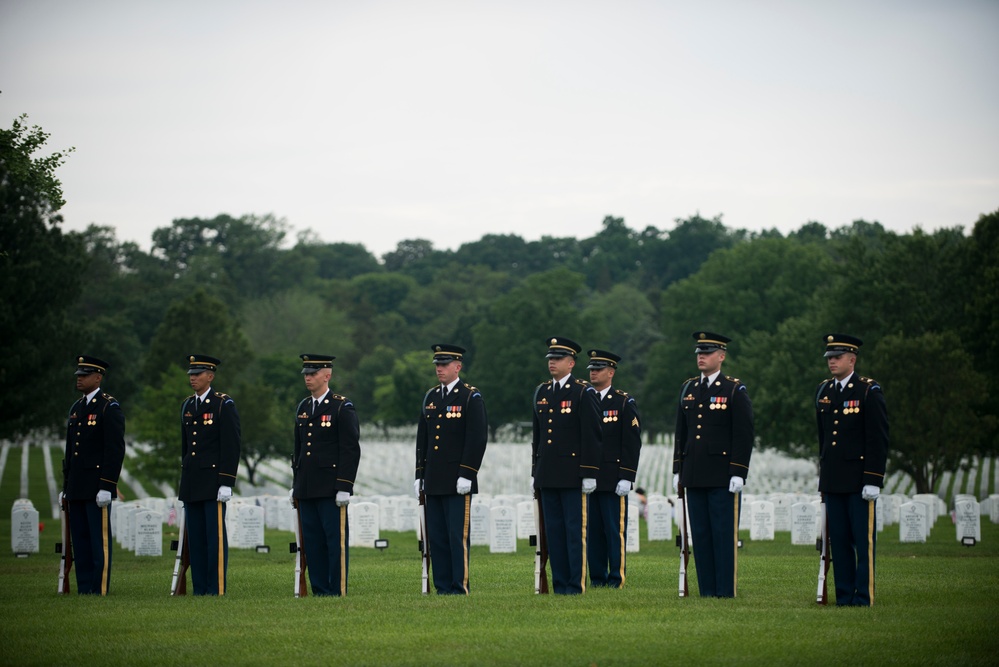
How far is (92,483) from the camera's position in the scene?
13883 mm

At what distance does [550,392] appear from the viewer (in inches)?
Answer: 527

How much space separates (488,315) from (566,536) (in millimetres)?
73702

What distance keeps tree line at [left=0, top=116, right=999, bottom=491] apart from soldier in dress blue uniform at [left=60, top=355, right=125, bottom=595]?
558 cm

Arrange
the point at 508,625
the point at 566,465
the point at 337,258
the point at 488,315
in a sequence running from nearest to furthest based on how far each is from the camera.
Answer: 1. the point at 508,625
2. the point at 566,465
3. the point at 488,315
4. the point at 337,258

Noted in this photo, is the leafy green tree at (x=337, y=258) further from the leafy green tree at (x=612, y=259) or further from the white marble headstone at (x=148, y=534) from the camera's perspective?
the white marble headstone at (x=148, y=534)

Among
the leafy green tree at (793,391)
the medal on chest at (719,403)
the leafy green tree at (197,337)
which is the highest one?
the leafy green tree at (197,337)

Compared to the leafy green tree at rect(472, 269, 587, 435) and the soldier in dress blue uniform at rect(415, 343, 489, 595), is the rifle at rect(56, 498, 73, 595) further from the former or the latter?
the leafy green tree at rect(472, 269, 587, 435)

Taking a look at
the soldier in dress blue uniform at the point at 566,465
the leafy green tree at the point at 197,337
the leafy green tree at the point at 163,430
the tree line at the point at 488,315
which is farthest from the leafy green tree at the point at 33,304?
the soldier in dress blue uniform at the point at 566,465

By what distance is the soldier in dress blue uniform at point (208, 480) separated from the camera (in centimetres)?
1348

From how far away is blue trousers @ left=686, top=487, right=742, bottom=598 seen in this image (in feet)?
40.5

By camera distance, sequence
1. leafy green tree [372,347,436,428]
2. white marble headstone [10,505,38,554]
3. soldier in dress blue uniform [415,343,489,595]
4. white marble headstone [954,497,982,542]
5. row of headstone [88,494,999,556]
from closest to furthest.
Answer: soldier in dress blue uniform [415,343,489,595] → white marble headstone [10,505,38,554] → row of headstone [88,494,999,556] → white marble headstone [954,497,982,542] → leafy green tree [372,347,436,428]

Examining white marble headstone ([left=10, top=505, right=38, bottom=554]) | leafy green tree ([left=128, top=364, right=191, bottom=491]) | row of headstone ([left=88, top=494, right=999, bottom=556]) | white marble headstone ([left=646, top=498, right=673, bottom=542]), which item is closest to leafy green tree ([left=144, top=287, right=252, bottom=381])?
leafy green tree ([left=128, top=364, right=191, bottom=491])

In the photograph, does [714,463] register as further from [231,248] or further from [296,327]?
[231,248]

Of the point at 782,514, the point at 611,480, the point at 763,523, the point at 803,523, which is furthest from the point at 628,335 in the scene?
the point at 611,480
